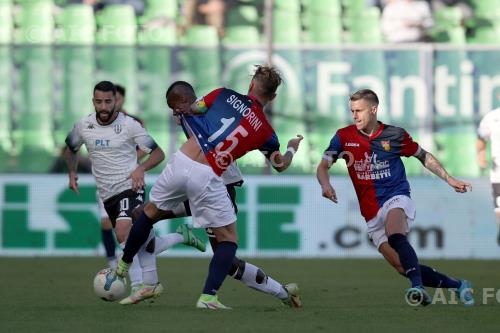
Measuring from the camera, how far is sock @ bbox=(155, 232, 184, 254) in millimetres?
10063

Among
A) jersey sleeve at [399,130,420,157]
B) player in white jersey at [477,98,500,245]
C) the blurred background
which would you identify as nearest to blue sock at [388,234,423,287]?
jersey sleeve at [399,130,420,157]

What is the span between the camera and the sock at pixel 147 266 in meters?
9.61

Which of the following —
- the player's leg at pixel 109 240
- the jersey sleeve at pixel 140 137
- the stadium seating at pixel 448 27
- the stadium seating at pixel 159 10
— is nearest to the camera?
the jersey sleeve at pixel 140 137

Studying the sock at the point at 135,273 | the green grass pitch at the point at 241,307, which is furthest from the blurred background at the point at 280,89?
the sock at the point at 135,273

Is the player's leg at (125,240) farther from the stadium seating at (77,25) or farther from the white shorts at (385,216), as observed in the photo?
the stadium seating at (77,25)

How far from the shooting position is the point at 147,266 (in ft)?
31.6

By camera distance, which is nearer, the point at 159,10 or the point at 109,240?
the point at 109,240

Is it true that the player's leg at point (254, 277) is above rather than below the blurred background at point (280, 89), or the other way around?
below

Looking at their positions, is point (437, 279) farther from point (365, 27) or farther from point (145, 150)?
point (365, 27)

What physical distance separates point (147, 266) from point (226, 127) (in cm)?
149

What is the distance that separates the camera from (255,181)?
57.8ft

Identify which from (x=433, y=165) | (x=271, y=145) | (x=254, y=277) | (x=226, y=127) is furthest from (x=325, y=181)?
(x=226, y=127)

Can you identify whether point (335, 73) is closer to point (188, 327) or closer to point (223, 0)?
point (223, 0)

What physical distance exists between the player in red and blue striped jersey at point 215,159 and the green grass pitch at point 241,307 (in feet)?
1.63
